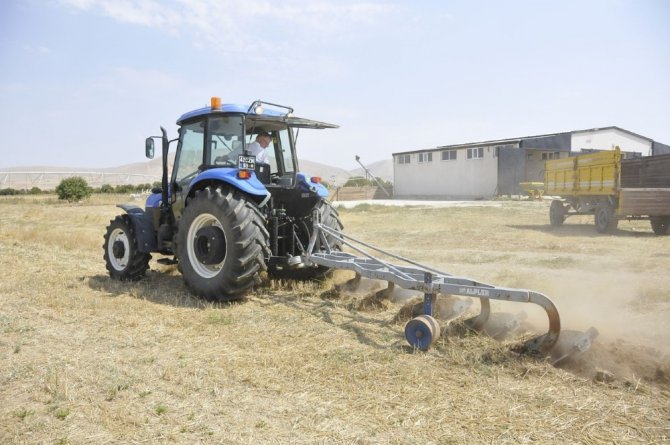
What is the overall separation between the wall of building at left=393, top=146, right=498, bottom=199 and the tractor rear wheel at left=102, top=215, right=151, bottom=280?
2822cm

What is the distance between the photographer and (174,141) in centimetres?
667

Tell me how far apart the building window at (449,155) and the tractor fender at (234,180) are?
3136 centimetres

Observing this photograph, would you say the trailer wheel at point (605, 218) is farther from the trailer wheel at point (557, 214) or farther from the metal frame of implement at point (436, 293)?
the metal frame of implement at point (436, 293)

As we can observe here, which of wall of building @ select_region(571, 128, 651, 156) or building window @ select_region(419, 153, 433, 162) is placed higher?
wall of building @ select_region(571, 128, 651, 156)

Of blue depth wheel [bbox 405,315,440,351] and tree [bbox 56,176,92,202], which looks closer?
blue depth wheel [bbox 405,315,440,351]

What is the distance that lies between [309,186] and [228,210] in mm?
1207

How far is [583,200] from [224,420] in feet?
46.6

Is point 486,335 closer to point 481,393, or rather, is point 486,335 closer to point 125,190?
point 481,393

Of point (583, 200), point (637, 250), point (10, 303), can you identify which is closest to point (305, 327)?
point (10, 303)

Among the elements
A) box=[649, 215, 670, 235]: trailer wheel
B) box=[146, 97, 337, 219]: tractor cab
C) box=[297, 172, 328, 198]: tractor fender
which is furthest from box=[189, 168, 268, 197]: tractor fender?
box=[649, 215, 670, 235]: trailer wheel

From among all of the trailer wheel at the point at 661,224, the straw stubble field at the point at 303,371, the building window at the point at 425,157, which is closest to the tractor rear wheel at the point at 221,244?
the straw stubble field at the point at 303,371

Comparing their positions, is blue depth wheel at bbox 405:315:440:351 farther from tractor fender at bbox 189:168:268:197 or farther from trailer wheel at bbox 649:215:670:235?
trailer wheel at bbox 649:215:670:235

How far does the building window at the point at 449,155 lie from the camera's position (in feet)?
116

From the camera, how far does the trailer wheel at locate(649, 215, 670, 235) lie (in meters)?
12.7
